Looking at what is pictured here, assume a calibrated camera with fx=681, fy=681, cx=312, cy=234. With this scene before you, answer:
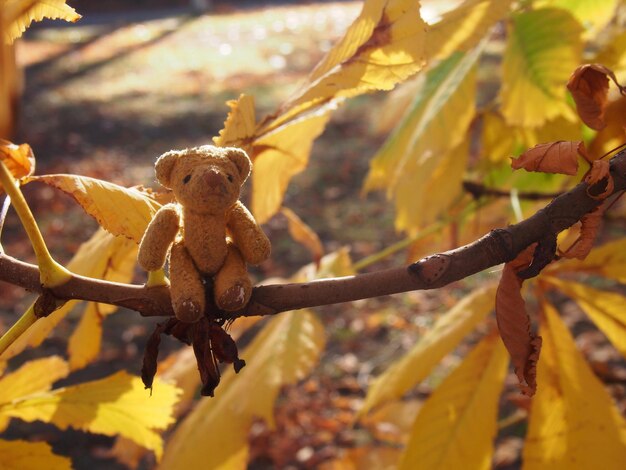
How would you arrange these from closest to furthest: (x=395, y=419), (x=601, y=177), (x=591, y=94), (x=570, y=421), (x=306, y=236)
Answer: (x=601, y=177)
(x=591, y=94)
(x=570, y=421)
(x=306, y=236)
(x=395, y=419)

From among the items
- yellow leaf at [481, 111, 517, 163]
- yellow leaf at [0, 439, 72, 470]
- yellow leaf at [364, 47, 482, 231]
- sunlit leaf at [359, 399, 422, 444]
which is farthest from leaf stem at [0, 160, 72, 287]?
sunlit leaf at [359, 399, 422, 444]

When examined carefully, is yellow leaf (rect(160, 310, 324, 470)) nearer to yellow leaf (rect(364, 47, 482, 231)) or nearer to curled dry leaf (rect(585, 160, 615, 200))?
yellow leaf (rect(364, 47, 482, 231))

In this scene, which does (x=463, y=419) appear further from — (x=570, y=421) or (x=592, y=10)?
(x=592, y=10)

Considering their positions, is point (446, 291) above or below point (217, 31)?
below

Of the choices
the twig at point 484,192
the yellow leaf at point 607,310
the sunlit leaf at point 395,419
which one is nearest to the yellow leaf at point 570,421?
the yellow leaf at point 607,310

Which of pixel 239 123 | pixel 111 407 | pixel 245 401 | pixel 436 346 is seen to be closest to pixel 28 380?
pixel 111 407

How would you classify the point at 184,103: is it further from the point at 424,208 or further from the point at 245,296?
the point at 245,296

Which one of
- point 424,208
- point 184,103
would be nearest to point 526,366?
point 424,208
